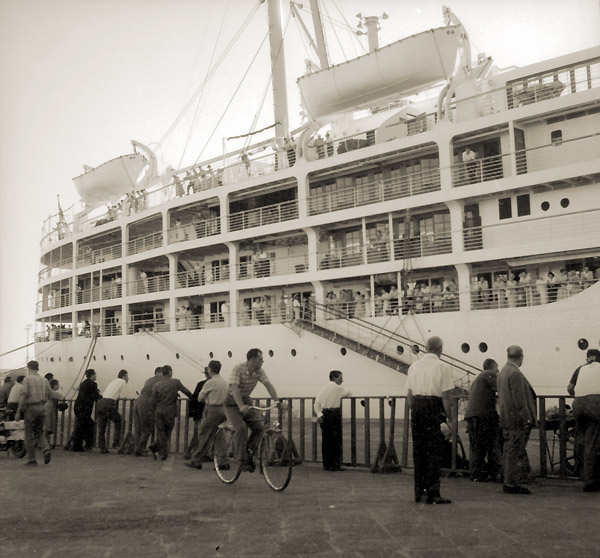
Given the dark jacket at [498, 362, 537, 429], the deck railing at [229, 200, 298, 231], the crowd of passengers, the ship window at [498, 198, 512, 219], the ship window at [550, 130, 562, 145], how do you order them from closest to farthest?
1. the dark jacket at [498, 362, 537, 429]
2. the crowd of passengers
3. the ship window at [550, 130, 562, 145]
4. the ship window at [498, 198, 512, 219]
5. the deck railing at [229, 200, 298, 231]

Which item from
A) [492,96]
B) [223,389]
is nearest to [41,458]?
[223,389]

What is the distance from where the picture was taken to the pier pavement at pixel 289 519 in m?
5.46

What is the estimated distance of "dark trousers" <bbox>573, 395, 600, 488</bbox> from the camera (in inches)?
314

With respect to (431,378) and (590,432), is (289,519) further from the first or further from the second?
(590,432)

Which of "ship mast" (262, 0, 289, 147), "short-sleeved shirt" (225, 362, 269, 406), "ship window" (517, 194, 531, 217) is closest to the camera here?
"short-sleeved shirt" (225, 362, 269, 406)

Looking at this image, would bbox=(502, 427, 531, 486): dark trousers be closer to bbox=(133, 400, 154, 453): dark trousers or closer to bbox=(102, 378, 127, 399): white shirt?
bbox=(133, 400, 154, 453): dark trousers

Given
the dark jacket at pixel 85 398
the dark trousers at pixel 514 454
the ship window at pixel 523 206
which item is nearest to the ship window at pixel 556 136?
the ship window at pixel 523 206

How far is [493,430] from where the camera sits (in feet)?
29.4

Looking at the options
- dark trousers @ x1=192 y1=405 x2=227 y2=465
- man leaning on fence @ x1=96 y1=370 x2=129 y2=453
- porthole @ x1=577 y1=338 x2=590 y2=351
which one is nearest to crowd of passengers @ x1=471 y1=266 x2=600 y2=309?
porthole @ x1=577 y1=338 x2=590 y2=351

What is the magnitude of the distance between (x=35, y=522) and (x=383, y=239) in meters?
16.8

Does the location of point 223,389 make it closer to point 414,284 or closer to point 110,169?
point 414,284

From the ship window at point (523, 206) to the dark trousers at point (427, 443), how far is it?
13799 mm

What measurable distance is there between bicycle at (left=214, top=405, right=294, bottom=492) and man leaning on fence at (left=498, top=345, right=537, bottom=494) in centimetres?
248

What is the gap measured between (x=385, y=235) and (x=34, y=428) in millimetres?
13824
